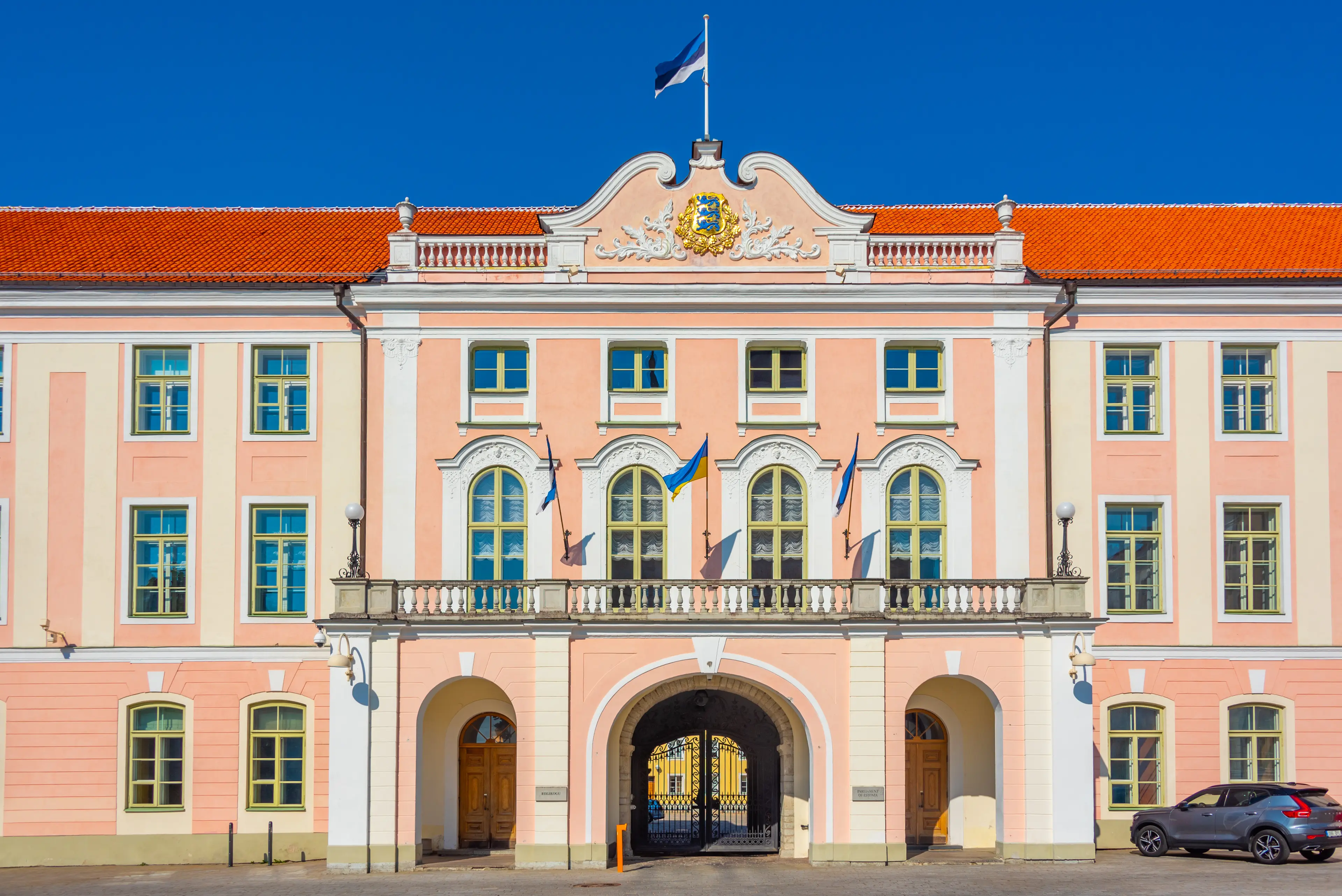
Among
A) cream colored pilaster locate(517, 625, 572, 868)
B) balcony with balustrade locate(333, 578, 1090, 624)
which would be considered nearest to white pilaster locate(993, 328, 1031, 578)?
balcony with balustrade locate(333, 578, 1090, 624)

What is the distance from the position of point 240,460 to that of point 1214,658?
19391mm

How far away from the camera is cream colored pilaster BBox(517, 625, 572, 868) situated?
2680cm

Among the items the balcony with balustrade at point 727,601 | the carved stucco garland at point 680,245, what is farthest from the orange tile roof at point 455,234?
the balcony with balustrade at point 727,601

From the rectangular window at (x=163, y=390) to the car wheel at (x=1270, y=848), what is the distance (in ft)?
69.7

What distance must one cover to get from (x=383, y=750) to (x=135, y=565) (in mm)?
6791

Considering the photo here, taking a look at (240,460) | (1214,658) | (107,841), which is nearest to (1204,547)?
(1214,658)

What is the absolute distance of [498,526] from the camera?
96.2 ft

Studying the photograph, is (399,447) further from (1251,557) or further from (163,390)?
(1251,557)

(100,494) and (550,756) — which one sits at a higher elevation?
(100,494)

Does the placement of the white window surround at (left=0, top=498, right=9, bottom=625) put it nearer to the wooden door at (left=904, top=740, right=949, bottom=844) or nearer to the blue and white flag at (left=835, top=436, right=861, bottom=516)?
the blue and white flag at (left=835, top=436, right=861, bottom=516)

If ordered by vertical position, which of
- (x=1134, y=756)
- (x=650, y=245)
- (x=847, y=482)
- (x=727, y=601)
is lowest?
(x=1134, y=756)

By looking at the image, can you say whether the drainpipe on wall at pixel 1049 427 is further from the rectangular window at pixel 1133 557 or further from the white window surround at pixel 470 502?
the white window surround at pixel 470 502

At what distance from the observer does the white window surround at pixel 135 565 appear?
29.7 m

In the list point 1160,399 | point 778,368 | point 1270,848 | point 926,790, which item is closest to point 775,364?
point 778,368
